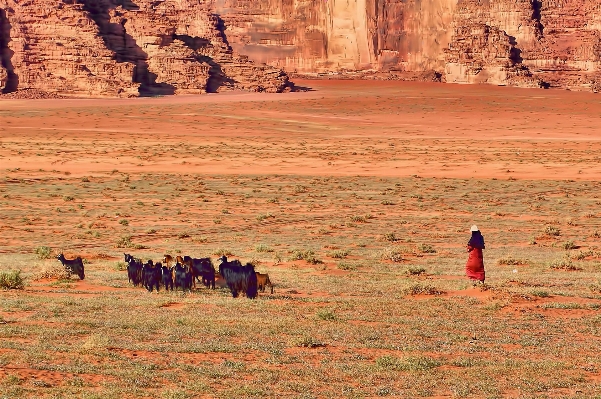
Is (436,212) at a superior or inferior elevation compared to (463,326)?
inferior

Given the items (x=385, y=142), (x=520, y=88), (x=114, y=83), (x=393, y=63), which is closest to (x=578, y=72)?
(x=520, y=88)

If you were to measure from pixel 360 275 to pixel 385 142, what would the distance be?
48.6 metres

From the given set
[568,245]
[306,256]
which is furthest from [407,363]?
[568,245]

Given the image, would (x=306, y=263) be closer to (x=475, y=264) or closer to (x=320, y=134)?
(x=475, y=264)

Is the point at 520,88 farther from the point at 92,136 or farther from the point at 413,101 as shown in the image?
the point at 92,136

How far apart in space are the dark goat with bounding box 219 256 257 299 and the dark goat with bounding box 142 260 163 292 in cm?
123

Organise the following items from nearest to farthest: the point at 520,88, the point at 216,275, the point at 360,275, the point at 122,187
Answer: the point at 216,275 → the point at 360,275 → the point at 122,187 → the point at 520,88

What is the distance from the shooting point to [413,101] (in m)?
110

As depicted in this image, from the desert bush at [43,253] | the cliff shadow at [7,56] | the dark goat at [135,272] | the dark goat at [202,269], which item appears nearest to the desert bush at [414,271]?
the dark goat at [202,269]

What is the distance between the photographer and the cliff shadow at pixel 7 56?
102 meters

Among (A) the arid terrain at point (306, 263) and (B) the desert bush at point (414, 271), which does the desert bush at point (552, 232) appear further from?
(B) the desert bush at point (414, 271)

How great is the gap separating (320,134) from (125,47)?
42.9 metres

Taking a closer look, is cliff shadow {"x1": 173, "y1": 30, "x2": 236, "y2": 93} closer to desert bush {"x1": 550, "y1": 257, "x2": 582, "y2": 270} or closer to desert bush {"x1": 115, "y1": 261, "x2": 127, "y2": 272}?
desert bush {"x1": 115, "y1": 261, "x2": 127, "y2": 272}

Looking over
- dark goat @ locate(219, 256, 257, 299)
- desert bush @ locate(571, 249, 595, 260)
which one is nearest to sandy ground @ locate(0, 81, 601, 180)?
desert bush @ locate(571, 249, 595, 260)
